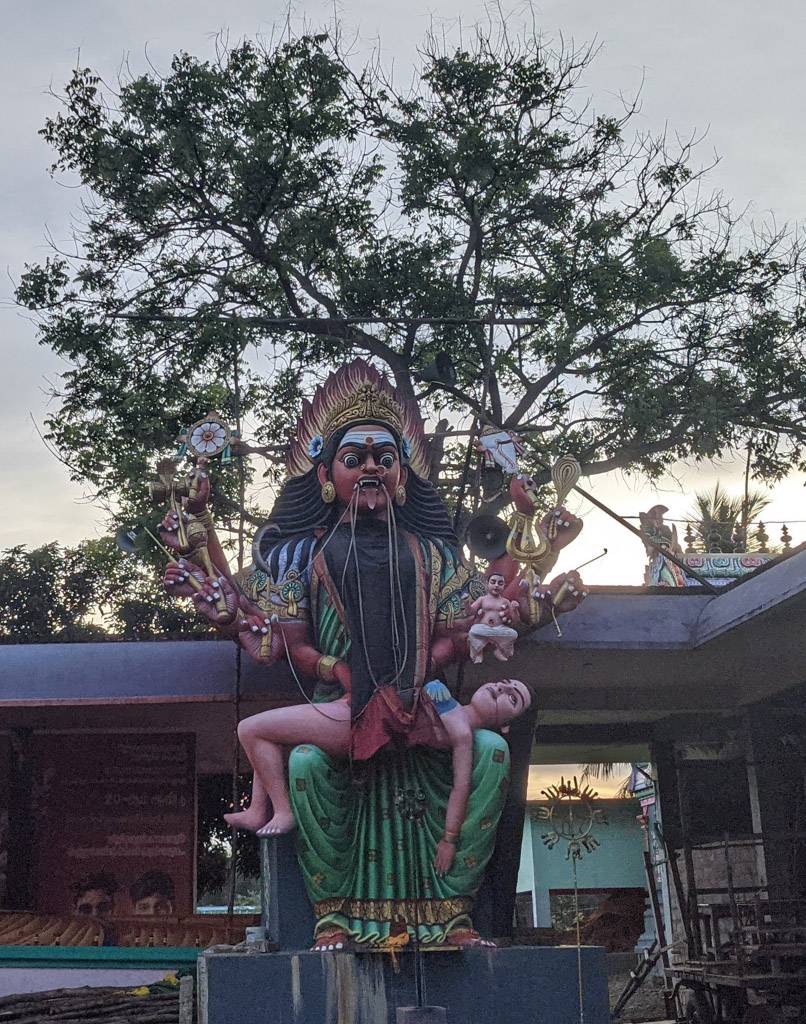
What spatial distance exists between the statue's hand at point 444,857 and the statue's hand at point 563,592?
7.15 feet

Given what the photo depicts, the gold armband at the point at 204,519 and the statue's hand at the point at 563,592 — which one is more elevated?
the gold armband at the point at 204,519

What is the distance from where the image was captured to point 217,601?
10.9 meters

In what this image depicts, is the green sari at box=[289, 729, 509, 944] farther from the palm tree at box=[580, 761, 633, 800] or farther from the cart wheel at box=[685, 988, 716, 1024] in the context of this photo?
the palm tree at box=[580, 761, 633, 800]

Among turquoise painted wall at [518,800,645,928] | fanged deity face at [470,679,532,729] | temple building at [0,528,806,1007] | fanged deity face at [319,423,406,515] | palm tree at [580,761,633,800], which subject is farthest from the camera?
turquoise painted wall at [518,800,645,928]

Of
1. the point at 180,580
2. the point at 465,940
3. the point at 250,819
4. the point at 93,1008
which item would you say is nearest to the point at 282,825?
the point at 250,819

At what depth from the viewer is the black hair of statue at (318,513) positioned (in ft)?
38.1

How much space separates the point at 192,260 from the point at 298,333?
5.53ft

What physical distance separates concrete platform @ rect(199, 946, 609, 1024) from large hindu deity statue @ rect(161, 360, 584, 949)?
213 mm

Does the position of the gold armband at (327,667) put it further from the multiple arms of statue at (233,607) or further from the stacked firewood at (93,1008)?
the stacked firewood at (93,1008)

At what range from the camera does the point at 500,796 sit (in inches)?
426

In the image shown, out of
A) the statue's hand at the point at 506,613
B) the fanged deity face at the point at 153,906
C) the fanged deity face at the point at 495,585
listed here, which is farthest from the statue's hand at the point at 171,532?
the fanged deity face at the point at 153,906

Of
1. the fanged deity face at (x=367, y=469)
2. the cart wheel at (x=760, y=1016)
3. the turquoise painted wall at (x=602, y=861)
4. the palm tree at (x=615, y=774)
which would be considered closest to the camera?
the fanged deity face at (x=367, y=469)

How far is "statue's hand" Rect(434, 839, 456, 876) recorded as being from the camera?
35.1 feet

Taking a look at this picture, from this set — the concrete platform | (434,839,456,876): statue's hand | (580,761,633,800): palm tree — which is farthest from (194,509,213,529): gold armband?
(580,761,633,800): palm tree
